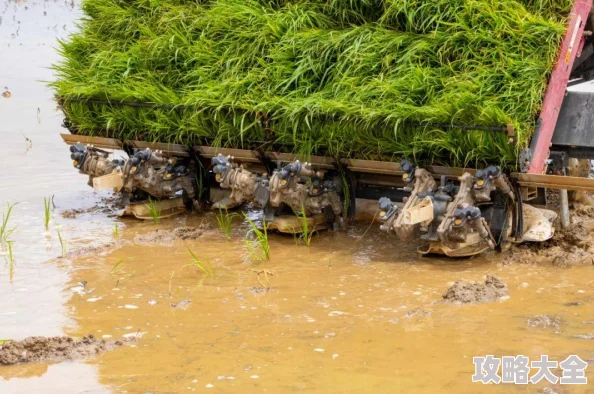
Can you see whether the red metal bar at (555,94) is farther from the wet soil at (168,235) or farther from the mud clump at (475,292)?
the wet soil at (168,235)

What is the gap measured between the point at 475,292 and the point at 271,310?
1.27 meters

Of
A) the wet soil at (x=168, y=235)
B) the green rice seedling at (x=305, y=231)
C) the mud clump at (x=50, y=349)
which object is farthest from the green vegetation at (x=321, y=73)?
the mud clump at (x=50, y=349)

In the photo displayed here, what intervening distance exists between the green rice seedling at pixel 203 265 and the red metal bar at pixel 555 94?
2303 mm

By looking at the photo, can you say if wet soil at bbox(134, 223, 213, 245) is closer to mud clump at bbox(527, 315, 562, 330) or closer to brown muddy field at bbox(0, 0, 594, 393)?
brown muddy field at bbox(0, 0, 594, 393)

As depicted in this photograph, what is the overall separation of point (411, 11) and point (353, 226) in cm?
183

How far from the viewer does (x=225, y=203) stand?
8461 millimetres

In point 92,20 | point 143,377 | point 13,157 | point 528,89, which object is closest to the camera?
point 143,377

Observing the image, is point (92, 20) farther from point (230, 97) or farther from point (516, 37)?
point (516, 37)

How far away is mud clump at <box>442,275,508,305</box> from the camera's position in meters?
6.09

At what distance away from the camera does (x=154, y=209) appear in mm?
8609

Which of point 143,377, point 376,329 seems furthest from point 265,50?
point 143,377

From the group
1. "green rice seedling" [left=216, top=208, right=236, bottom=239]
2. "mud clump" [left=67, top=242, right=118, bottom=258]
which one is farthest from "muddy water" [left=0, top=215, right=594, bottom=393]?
"green rice seedling" [left=216, top=208, right=236, bottom=239]

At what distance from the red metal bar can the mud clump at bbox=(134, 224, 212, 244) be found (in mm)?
2831

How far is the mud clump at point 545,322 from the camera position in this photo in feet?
18.4
